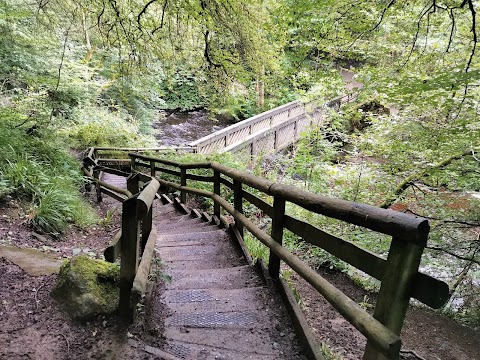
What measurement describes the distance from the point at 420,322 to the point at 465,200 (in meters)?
2.82

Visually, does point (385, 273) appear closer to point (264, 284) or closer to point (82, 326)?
point (264, 284)

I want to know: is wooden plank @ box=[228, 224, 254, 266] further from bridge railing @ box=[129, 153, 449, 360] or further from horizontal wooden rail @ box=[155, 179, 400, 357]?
bridge railing @ box=[129, 153, 449, 360]

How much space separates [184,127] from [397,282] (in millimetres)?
20773

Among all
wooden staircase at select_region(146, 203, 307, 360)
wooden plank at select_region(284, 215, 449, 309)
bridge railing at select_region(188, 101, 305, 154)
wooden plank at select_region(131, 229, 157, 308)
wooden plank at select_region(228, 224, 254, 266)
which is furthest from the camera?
bridge railing at select_region(188, 101, 305, 154)

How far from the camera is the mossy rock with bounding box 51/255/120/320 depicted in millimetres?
2307

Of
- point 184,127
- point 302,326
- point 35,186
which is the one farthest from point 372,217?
point 184,127

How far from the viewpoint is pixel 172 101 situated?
24156mm

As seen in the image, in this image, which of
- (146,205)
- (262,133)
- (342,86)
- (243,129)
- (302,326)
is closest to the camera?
(146,205)

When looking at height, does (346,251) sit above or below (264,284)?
above

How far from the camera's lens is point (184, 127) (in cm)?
2158

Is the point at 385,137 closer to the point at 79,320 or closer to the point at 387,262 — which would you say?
the point at 387,262

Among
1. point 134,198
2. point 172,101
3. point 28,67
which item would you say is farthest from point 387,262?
point 172,101

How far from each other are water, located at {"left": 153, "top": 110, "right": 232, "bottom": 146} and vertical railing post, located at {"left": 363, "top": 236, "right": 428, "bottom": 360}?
17.6m

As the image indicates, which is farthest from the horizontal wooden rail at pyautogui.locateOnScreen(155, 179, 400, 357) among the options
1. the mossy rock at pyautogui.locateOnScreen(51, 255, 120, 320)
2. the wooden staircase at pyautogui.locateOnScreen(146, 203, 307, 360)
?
the mossy rock at pyautogui.locateOnScreen(51, 255, 120, 320)
